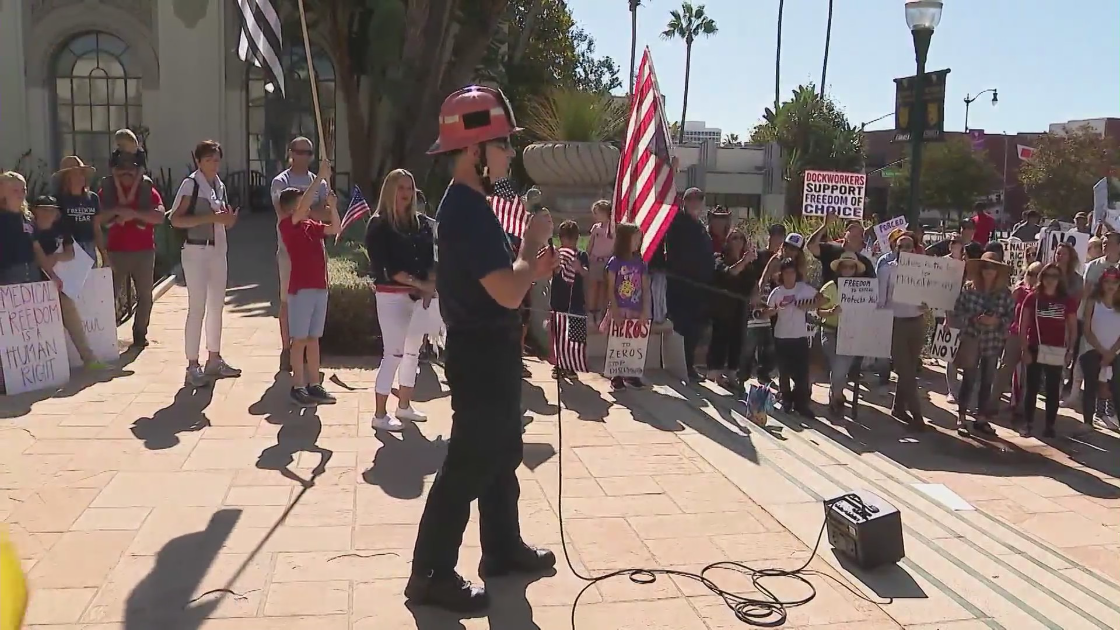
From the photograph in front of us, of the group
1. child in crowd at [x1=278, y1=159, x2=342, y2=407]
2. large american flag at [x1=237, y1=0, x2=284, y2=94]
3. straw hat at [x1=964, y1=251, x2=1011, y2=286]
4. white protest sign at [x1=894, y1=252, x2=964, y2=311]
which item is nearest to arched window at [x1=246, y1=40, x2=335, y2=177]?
large american flag at [x1=237, y1=0, x2=284, y2=94]

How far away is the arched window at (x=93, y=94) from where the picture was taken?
72.7 feet

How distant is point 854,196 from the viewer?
488 inches

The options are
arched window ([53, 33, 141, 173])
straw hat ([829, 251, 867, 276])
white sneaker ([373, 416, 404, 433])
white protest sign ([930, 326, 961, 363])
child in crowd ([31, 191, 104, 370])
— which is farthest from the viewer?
arched window ([53, 33, 141, 173])

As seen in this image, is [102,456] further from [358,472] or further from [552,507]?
[552,507]

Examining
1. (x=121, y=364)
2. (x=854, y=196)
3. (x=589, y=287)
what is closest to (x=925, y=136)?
(x=854, y=196)

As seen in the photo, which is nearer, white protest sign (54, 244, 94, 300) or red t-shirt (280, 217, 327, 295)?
red t-shirt (280, 217, 327, 295)

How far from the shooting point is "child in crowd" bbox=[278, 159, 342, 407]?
686cm

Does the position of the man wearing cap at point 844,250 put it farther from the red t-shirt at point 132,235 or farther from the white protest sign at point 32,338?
the white protest sign at point 32,338

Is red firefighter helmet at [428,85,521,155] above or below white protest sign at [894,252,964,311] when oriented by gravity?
above

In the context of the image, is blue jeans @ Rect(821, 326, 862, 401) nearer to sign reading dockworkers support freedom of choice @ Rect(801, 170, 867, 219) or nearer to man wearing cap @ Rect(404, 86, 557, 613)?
sign reading dockworkers support freedom of choice @ Rect(801, 170, 867, 219)

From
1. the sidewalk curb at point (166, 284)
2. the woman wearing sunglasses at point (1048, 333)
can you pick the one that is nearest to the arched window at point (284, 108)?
the sidewalk curb at point (166, 284)

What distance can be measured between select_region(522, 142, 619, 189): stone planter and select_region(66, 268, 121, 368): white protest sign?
498cm

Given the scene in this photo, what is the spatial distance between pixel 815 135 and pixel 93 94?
29.3 metres

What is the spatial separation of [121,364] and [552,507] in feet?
16.5
